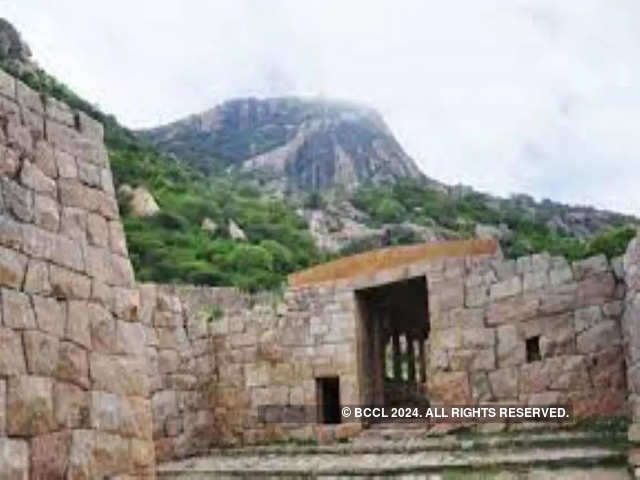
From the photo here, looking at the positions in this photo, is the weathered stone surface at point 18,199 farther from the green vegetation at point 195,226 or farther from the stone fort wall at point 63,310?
the green vegetation at point 195,226

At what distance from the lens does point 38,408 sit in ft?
15.8

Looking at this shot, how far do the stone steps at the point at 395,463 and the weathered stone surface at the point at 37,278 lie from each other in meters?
4.37

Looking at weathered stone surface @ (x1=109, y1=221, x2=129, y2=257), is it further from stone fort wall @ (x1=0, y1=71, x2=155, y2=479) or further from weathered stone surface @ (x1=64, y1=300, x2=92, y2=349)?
weathered stone surface @ (x1=64, y1=300, x2=92, y2=349)

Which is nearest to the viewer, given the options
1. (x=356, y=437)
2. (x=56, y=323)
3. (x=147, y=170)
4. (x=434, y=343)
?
(x=56, y=323)

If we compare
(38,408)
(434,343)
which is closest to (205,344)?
(434,343)

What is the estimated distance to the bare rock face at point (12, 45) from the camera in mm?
42850

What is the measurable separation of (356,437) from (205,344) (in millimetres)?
2509

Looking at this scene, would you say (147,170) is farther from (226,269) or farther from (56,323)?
(56,323)

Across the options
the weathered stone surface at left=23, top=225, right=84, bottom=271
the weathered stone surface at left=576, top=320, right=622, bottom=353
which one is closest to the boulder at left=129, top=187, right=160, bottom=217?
the weathered stone surface at left=576, top=320, right=622, bottom=353

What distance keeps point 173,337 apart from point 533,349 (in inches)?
178

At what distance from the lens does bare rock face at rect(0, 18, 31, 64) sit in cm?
4285

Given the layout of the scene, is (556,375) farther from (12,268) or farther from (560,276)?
(12,268)

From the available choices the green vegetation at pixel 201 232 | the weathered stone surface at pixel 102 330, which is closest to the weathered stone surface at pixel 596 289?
the weathered stone surface at pixel 102 330

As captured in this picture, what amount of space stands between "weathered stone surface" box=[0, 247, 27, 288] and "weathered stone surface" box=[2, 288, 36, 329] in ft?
0.16
